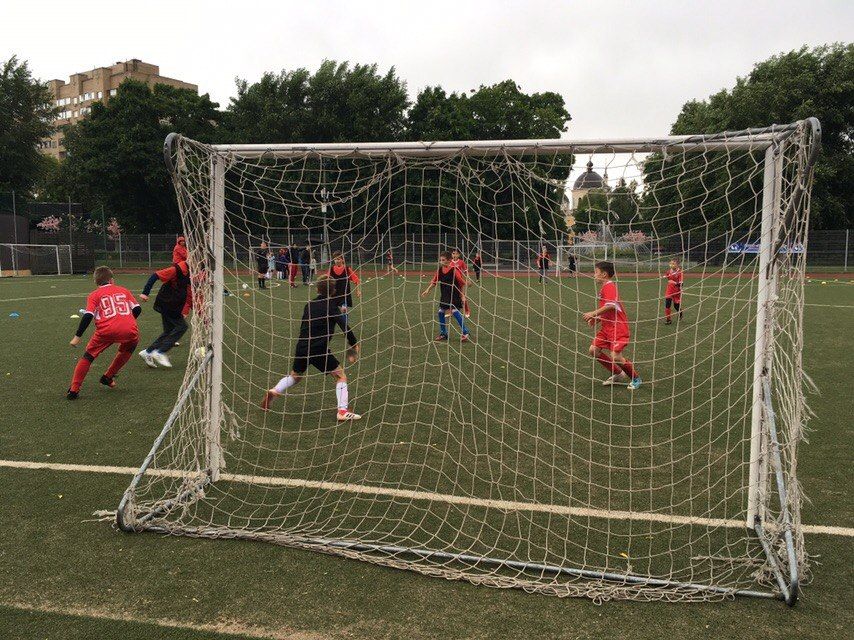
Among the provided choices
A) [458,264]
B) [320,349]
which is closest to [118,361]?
[320,349]

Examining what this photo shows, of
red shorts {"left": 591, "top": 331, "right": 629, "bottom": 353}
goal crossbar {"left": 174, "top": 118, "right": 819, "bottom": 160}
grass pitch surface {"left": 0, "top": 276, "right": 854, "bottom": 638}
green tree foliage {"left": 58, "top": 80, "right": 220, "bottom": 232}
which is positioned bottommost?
grass pitch surface {"left": 0, "top": 276, "right": 854, "bottom": 638}

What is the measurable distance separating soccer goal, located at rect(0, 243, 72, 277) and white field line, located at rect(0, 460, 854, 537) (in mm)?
31446

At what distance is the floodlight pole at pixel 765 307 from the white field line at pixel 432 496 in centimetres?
43

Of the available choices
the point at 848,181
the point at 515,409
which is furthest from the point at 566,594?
the point at 848,181

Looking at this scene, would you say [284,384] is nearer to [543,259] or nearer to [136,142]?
[543,259]

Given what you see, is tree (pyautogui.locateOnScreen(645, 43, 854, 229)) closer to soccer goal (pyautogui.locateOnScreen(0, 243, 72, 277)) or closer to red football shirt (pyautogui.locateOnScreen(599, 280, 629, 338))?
red football shirt (pyautogui.locateOnScreen(599, 280, 629, 338))

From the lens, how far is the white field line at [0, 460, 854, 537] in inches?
179

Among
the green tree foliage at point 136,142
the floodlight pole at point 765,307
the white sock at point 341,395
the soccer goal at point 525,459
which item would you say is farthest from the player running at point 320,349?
the green tree foliage at point 136,142

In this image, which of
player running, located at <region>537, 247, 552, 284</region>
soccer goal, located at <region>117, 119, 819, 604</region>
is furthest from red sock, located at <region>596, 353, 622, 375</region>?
player running, located at <region>537, 247, 552, 284</region>

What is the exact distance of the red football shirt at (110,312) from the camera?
309 inches

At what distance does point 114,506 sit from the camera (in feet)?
15.6

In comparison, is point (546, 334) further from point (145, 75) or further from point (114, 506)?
point (145, 75)

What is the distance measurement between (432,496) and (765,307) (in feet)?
9.03

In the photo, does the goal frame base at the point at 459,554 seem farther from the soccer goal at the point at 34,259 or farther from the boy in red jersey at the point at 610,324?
the soccer goal at the point at 34,259
